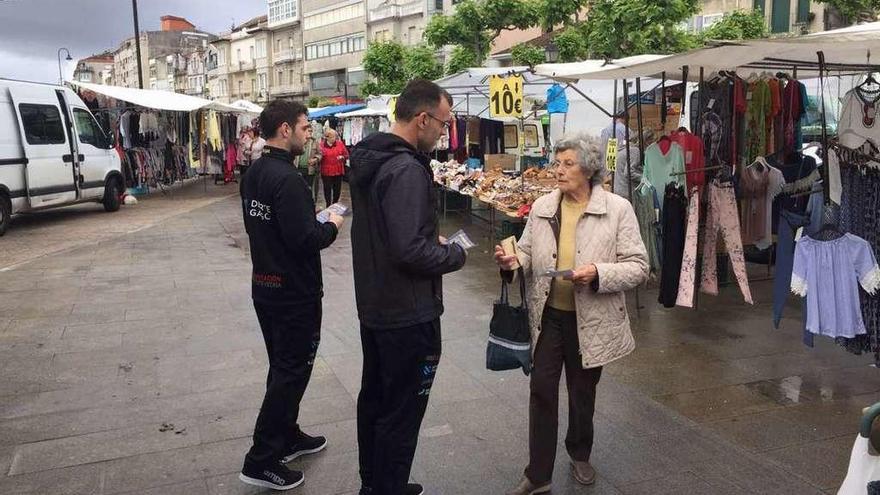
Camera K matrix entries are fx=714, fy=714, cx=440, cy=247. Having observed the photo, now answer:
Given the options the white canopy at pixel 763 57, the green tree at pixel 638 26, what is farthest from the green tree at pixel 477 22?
the white canopy at pixel 763 57

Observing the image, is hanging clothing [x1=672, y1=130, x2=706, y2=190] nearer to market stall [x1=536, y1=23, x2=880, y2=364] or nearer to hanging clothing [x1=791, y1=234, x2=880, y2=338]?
market stall [x1=536, y1=23, x2=880, y2=364]

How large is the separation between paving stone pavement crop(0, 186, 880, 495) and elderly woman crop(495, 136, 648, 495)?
16.5 inches

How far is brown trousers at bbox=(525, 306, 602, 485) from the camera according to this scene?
10.9 feet

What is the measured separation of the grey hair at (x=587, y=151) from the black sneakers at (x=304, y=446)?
6.64ft

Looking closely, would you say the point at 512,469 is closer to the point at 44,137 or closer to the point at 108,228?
the point at 108,228

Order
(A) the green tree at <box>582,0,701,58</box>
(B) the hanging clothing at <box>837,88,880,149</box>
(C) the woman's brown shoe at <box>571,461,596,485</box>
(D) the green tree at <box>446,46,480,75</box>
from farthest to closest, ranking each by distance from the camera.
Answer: (D) the green tree at <box>446,46,480,75</box>, (A) the green tree at <box>582,0,701,58</box>, (B) the hanging clothing at <box>837,88,880,149</box>, (C) the woman's brown shoe at <box>571,461,596,485</box>

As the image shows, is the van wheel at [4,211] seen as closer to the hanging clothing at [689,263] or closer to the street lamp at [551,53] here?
the hanging clothing at [689,263]

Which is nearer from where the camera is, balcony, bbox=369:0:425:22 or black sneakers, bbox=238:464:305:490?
black sneakers, bbox=238:464:305:490

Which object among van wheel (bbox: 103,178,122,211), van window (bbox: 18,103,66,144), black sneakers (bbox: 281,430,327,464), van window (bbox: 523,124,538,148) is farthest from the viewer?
van wheel (bbox: 103,178,122,211)

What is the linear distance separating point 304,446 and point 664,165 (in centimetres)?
383

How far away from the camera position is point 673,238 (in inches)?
230

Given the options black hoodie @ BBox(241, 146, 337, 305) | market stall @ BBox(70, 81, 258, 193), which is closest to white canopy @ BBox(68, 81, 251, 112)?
market stall @ BBox(70, 81, 258, 193)

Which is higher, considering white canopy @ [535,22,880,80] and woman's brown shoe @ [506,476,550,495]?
white canopy @ [535,22,880,80]

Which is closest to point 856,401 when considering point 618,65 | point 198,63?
point 618,65
